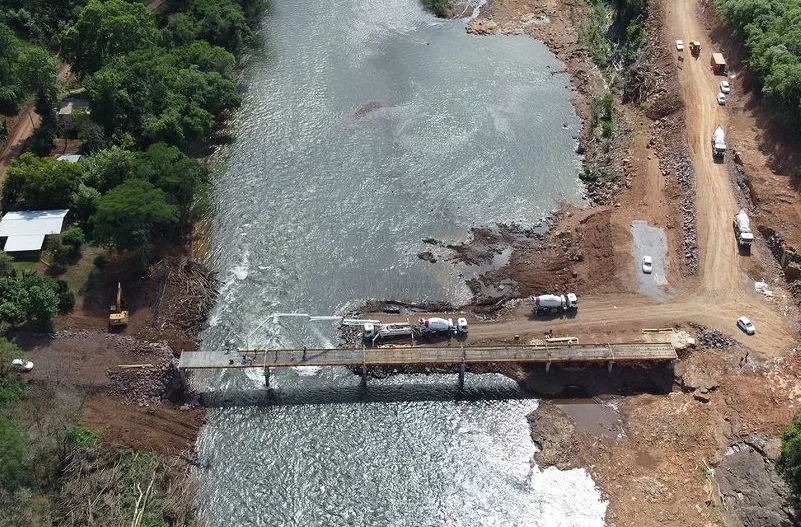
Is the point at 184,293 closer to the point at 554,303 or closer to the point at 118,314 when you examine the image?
the point at 118,314

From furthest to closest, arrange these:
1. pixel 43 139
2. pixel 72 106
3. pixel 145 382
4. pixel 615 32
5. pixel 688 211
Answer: pixel 615 32 → pixel 72 106 → pixel 43 139 → pixel 688 211 → pixel 145 382

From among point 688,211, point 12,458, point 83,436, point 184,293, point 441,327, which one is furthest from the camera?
point 688,211

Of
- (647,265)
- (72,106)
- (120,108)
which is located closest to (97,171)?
(120,108)

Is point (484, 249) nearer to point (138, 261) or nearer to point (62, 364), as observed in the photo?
point (138, 261)

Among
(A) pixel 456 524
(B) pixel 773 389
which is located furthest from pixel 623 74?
(A) pixel 456 524

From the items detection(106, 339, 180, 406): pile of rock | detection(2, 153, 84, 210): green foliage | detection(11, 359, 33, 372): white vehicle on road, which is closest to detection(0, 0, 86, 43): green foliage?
detection(2, 153, 84, 210): green foliage

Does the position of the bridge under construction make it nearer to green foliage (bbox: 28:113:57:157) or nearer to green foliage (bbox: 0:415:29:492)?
green foliage (bbox: 0:415:29:492)
